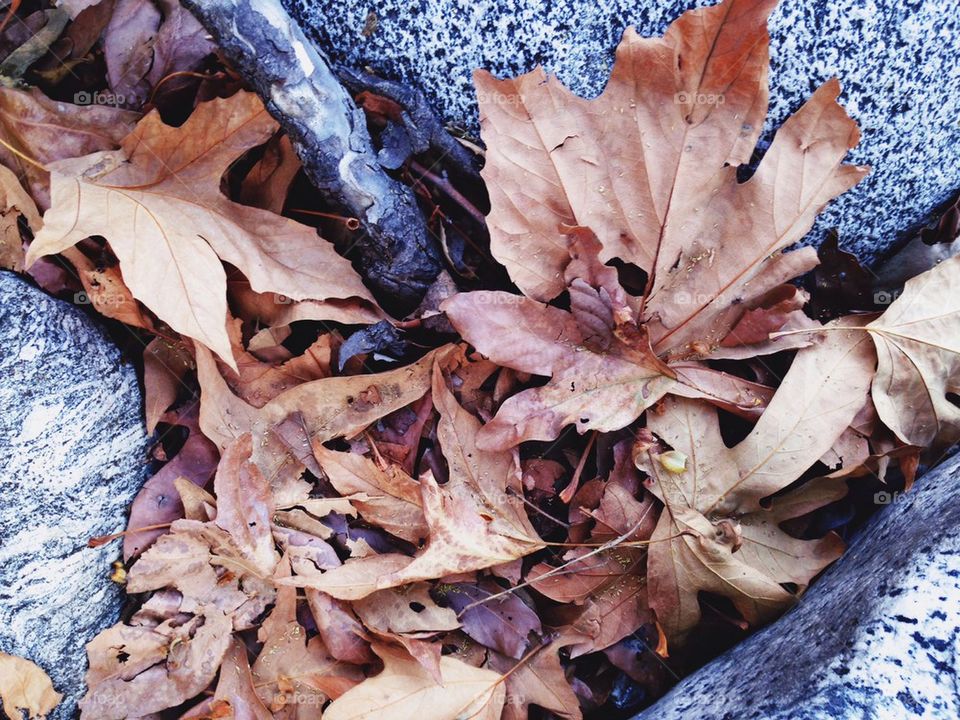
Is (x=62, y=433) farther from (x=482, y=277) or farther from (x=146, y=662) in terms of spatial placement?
(x=482, y=277)

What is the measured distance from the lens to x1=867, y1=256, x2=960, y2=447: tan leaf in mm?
1431

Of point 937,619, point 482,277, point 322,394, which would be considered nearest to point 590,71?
point 482,277

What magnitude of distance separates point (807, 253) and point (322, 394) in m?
1.02

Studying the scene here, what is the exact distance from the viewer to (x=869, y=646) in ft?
3.62

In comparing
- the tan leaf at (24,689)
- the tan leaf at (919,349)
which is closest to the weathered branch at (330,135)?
the tan leaf at (919,349)

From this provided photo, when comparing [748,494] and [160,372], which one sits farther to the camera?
[160,372]

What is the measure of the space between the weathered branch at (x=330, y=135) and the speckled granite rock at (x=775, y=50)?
0.15 meters

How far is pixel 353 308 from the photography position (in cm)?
149

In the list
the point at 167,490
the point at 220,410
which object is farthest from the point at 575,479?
the point at 167,490

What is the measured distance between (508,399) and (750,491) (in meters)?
0.52

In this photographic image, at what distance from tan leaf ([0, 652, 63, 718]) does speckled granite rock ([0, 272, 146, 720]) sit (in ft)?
0.06

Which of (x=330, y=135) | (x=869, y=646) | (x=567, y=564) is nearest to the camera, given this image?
(x=869, y=646)

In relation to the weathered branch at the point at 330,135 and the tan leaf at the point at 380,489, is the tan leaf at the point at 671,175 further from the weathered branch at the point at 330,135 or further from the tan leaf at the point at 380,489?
the tan leaf at the point at 380,489

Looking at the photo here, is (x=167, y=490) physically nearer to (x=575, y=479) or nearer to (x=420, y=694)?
(x=420, y=694)
